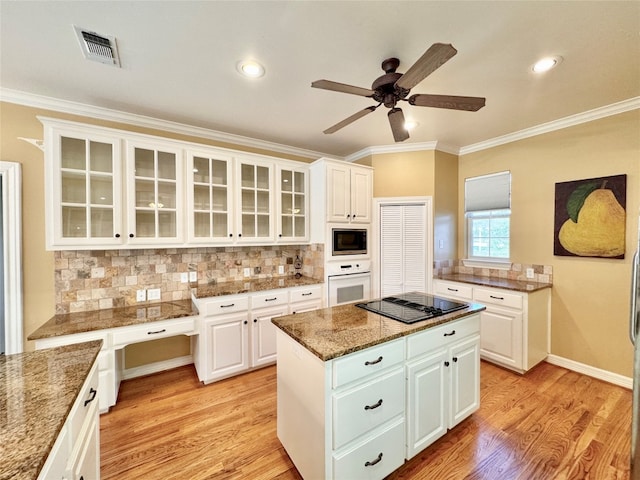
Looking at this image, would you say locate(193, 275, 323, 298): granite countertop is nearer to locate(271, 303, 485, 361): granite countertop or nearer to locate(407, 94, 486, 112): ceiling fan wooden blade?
locate(271, 303, 485, 361): granite countertop

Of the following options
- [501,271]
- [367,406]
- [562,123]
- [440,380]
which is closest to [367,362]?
[367,406]

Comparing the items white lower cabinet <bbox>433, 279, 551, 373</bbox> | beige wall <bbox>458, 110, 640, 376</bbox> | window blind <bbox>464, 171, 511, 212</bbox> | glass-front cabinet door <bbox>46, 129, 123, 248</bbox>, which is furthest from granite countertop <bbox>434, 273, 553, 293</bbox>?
glass-front cabinet door <bbox>46, 129, 123, 248</bbox>

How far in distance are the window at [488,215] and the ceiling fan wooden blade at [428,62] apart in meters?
2.56

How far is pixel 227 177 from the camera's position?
2916mm

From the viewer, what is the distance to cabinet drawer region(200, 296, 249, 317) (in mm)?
2584

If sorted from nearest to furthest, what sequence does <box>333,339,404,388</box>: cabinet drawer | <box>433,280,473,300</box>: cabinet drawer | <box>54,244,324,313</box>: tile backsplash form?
1. <box>333,339,404,388</box>: cabinet drawer
2. <box>54,244,324,313</box>: tile backsplash
3. <box>433,280,473,300</box>: cabinet drawer

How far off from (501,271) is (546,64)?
232 centimetres

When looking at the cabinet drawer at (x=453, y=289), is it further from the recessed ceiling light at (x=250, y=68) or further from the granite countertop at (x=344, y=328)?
the recessed ceiling light at (x=250, y=68)

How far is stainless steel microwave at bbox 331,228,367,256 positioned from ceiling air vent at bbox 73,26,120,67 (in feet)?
8.00

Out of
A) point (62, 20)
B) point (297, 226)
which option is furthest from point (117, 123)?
point (297, 226)

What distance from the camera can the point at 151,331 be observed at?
2340mm

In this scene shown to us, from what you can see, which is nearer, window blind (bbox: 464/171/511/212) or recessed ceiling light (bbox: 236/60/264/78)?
recessed ceiling light (bbox: 236/60/264/78)

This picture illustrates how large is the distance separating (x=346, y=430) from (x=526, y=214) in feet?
10.5

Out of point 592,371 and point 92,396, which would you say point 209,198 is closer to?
point 92,396
